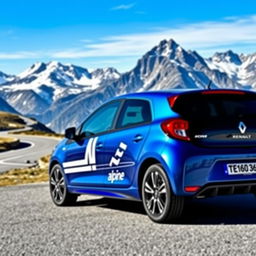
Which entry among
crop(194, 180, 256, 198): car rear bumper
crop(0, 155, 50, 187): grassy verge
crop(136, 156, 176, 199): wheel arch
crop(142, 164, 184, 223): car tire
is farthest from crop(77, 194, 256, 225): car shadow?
crop(0, 155, 50, 187): grassy verge

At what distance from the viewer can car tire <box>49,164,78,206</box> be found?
9820 mm

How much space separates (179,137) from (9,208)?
3.87 meters

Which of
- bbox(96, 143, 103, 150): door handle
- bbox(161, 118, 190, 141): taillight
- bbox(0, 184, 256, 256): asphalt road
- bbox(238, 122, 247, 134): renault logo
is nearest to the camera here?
bbox(0, 184, 256, 256): asphalt road

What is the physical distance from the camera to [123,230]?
696 centimetres

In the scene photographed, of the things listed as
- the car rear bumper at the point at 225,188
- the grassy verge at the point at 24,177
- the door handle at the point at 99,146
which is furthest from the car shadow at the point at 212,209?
the grassy verge at the point at 24,177

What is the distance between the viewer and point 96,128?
916 cm

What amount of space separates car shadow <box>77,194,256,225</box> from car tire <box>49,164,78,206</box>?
0.28 metres

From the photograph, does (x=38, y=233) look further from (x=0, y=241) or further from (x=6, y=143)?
(x=6, y=143)

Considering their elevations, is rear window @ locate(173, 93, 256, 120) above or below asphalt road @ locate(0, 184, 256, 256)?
above

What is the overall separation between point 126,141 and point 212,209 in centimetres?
178

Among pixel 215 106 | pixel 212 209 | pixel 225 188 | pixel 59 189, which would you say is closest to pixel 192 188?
pixel 225 188

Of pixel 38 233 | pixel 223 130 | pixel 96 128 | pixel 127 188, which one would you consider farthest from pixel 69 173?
pixel 223 130

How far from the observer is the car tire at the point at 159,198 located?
7.11 m

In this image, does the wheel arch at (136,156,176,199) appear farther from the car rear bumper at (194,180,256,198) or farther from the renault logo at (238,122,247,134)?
the renault logo at (238,122,247,134)
